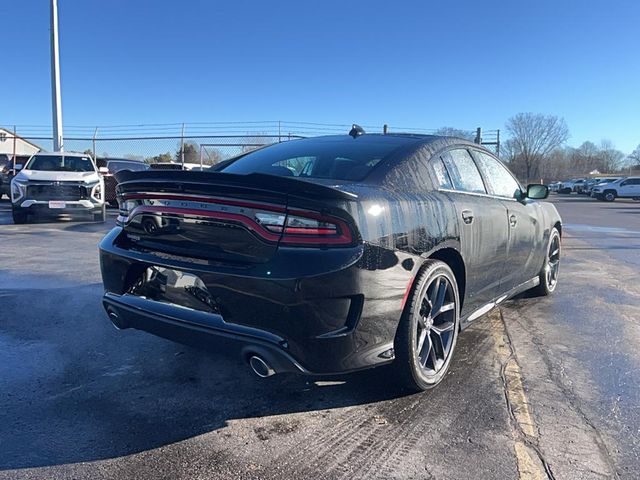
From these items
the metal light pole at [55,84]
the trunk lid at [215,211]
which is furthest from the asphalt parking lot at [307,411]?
the metal light pole at [55,84]

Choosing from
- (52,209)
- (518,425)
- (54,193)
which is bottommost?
(518,425)

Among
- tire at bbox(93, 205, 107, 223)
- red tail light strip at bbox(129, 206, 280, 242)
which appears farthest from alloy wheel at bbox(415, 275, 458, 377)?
tire at bbox(93, 205, 107, 223)

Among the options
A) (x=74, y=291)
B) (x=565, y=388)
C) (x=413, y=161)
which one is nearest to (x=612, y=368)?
(x=565, y=388)

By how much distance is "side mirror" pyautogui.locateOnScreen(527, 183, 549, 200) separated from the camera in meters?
4.71

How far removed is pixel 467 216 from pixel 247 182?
165 cm

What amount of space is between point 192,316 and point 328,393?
98 cm

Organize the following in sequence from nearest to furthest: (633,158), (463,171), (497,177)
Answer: (463,171), (497,177), (633,158)

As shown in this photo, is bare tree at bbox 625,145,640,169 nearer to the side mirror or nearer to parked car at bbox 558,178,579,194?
parked car at bbox 558,178,579,194

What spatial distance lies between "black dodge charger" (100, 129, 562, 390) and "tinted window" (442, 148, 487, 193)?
2cm

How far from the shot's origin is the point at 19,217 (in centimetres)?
1072

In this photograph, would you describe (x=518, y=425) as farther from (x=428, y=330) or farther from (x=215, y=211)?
(x=215, y=211)

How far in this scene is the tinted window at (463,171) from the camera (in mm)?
3584

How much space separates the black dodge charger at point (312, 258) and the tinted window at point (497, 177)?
1.90 feet

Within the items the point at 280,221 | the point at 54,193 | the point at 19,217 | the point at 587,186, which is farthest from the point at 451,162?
the point at 587,186
